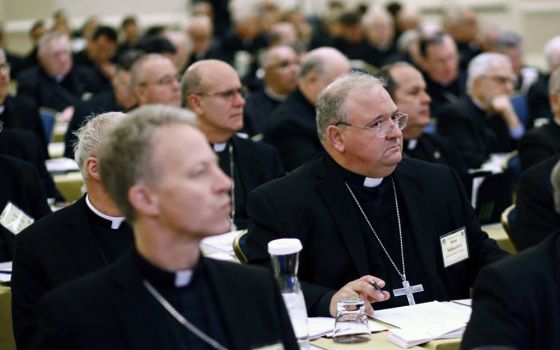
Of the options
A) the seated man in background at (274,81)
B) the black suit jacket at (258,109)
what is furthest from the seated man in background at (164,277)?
the seated man in background at (274,81)

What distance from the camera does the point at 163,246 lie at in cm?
256

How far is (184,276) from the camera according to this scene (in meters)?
2.60

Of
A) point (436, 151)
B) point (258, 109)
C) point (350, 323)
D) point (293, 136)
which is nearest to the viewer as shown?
point (350, 323)

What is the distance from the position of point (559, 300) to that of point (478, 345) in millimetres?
259

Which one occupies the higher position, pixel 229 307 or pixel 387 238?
pixel 229 307

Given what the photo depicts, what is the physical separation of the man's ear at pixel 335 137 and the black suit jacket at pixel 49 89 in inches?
288

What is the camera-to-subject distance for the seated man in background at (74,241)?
3484 millimetres

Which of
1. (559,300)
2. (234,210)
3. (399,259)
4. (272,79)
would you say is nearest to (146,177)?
(559,300)

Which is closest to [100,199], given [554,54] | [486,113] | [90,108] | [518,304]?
[518,304]

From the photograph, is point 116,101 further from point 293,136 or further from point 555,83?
point 555,83

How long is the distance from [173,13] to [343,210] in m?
15.4

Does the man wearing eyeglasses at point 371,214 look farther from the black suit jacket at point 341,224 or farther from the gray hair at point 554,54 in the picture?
the gray hair at point 554,54

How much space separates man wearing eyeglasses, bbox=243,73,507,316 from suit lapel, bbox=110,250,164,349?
135cm

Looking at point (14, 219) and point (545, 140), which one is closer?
point (14, 219)
